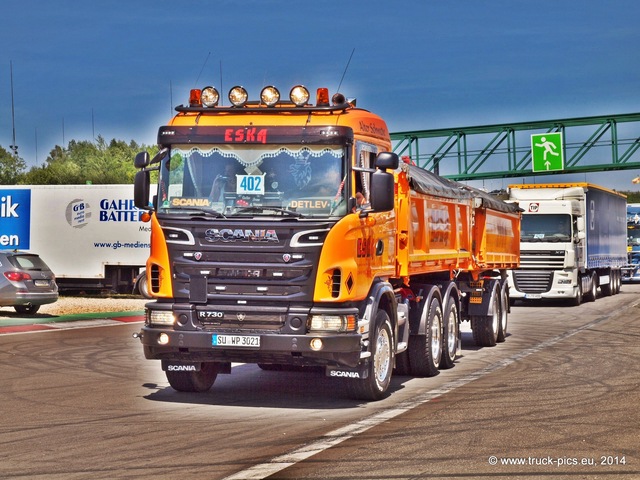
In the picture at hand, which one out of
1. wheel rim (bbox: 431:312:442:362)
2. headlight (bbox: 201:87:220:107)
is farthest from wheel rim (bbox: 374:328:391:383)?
headlight (bbox: 201:87:220:107)

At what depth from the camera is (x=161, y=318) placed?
38.2 feet

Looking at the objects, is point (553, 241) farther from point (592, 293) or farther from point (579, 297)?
point (592, 293)

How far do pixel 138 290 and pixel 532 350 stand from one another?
2001 centimetres

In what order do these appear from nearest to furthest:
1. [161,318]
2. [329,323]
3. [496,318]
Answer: [329,323] → [161,318] → [496,318]

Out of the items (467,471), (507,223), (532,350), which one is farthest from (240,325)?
(507,223)

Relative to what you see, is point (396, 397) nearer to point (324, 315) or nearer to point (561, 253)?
point (324, 315)

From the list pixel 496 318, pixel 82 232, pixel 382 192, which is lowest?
pixel 496 318

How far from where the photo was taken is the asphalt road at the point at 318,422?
838 cm

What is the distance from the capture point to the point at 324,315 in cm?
1120

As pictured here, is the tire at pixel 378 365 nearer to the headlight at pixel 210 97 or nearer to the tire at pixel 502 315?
the headlight at pixel 210 97

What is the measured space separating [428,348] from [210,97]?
4.51m

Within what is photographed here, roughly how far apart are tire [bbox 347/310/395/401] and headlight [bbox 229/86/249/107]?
2.69 meters

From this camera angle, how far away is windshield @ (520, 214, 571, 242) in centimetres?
3400

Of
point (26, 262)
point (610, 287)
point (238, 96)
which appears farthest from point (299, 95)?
point (610, 287)
